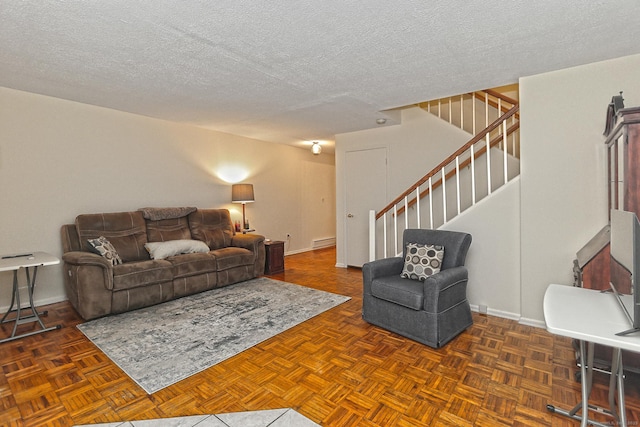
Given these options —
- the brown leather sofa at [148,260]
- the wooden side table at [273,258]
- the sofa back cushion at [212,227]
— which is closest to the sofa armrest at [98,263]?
the brown leather sofa at [148,260]

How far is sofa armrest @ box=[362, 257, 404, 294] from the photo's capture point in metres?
2.96

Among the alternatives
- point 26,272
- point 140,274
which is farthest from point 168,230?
point 26,272

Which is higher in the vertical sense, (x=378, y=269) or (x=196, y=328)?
(x=378, y=269)

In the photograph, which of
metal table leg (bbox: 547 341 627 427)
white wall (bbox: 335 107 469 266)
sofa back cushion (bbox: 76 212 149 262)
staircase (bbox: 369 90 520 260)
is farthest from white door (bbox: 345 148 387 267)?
metal table leg (bbox: 547 341 627 427)

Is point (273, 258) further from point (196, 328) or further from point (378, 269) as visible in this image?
point (378, 269)

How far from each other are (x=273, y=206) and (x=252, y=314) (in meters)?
3.29

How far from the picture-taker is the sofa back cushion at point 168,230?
4.14m

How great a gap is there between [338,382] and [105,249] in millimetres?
2920

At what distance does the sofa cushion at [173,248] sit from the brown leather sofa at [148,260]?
0.02 meters

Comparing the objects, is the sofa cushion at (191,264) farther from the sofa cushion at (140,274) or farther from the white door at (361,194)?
the white door at (361,194)

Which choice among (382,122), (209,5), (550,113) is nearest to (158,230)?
(209,5)

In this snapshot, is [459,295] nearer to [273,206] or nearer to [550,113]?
[550,113]

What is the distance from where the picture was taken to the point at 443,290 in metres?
2.56

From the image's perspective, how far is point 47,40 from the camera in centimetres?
222
